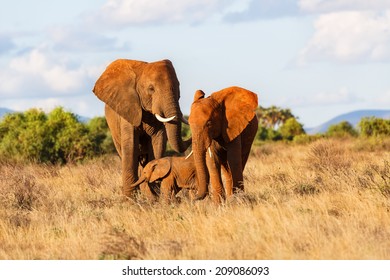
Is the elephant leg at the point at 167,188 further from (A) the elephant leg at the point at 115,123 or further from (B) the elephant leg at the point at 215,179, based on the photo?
(A) the elephant leg at the point at 115,123

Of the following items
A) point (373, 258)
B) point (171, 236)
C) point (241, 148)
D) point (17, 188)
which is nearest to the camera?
point (373, 258)

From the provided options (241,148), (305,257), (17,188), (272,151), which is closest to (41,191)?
(17,188)

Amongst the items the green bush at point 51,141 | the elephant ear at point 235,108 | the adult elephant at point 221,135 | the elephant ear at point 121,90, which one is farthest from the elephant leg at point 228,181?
the green bush at point 51,141

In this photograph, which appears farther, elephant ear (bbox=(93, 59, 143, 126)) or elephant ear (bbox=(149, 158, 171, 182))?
elephant ear (bbox=(93, 59, 143, 126))

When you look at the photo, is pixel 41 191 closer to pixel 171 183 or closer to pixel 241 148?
pixel 171 183

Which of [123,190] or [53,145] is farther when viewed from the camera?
[53,145]

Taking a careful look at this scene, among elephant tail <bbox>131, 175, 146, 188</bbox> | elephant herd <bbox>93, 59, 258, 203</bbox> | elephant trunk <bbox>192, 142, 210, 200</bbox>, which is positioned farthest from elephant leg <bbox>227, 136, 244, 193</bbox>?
elephant tail <bbox>131, 175, 146, 188</bbox>

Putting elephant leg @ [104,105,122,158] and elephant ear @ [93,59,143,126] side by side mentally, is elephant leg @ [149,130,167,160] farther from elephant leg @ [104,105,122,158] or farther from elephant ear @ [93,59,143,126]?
elephant leg @ [104,105,122,158]

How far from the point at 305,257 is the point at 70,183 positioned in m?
9.64

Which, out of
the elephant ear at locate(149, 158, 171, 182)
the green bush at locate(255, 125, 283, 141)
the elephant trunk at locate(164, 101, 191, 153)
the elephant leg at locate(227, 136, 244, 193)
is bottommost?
the green bush at locate(255, 125, 283, 141)

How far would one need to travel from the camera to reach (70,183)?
62.8ft

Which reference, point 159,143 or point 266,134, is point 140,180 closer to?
point 159,143

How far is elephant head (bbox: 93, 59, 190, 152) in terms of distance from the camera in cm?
1528

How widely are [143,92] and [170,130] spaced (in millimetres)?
876
